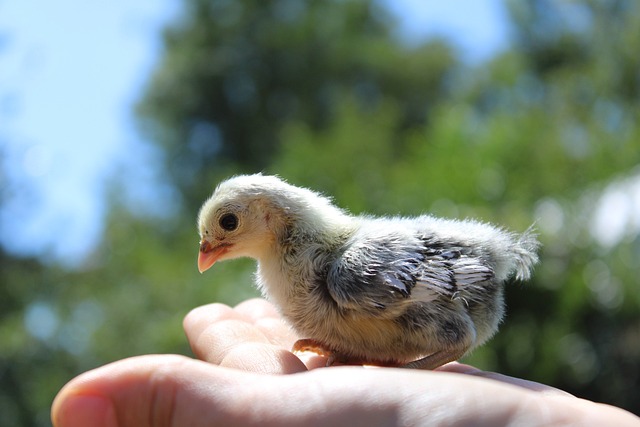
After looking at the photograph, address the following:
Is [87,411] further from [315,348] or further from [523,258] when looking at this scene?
[523,258]

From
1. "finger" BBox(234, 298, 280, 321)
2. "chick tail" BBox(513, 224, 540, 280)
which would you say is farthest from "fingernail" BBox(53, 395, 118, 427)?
"chick tail" BBox(513, 224, 540, 280)

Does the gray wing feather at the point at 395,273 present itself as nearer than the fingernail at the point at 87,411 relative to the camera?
No

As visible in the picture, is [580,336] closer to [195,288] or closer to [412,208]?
[412,208]

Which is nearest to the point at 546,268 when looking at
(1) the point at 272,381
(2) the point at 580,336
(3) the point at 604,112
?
(2) the point at 580,336

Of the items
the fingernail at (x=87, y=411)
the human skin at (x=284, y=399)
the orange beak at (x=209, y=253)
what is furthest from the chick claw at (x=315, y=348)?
the fingernail at (x=87, y=411)

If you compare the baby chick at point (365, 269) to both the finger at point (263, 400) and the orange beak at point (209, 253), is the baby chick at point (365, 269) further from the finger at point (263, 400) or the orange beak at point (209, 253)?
the finger at point (263, 400)

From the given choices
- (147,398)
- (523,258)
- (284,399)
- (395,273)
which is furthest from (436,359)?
(147,398)

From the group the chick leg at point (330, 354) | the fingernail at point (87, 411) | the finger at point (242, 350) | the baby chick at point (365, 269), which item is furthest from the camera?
the chick leg at point (330, 354)
